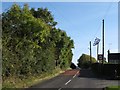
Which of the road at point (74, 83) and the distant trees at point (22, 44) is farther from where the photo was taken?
the road at point (74, 83)

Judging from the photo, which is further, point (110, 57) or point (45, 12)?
point (110, 57)

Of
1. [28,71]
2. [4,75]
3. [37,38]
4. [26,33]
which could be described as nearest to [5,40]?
[4,75]

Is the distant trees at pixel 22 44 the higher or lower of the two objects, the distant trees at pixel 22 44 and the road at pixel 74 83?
the higher

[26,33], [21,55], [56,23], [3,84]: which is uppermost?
[56,23]

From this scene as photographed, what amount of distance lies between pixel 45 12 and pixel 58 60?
21889 mm

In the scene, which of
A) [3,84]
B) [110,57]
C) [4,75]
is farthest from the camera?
[110,57]

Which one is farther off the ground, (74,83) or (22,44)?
(22,44)

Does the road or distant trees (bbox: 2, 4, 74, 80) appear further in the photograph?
the road

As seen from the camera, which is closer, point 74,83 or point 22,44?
point 74,83

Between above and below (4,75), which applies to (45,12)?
above

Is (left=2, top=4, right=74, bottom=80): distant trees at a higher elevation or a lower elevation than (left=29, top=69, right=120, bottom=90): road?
higher

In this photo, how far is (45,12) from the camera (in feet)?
190

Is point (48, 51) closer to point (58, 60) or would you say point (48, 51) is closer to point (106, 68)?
point (106, 68)

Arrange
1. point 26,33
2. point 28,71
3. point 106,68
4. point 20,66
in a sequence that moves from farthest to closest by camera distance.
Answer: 1. point 106,68
2. point 26,33
3. point 28,71
4. point 20,66
